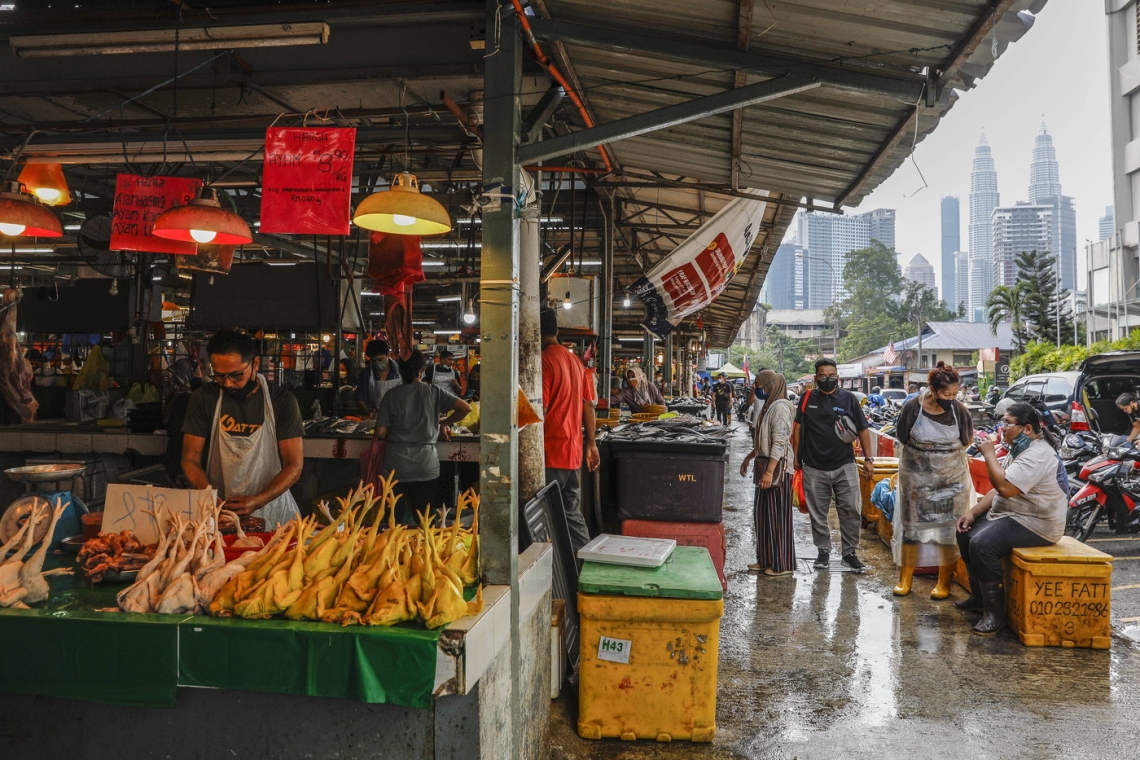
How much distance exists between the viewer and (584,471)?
6.80m

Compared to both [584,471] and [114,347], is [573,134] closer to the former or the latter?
[584,471]

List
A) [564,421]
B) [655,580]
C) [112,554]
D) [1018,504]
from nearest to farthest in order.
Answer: [112,554] < [655,580] < [1018,504] < [564,421]

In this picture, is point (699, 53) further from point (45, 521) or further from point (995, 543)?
point (995, 543)

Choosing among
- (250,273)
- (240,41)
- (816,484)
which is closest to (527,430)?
(240,41)

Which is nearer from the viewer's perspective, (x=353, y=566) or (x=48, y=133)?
(x=353, y=566)

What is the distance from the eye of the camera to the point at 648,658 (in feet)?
11.9

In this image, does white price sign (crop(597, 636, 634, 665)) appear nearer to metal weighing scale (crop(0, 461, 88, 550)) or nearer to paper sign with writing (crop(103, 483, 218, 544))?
paper sign with writing (crop(103, 483, 218, 544))

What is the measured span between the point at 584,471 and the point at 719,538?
1.46 metres

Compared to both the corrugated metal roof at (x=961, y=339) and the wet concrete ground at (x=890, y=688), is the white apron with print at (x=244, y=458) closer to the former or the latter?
the wet concrete ground at (x=890, y=688)

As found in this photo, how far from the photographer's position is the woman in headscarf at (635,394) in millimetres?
13352

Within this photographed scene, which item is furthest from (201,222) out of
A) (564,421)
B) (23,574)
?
(564,421)

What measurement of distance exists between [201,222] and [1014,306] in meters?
57.2

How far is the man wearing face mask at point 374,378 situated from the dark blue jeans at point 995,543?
730 centimetres

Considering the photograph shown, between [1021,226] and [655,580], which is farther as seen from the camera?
[1021,226]
